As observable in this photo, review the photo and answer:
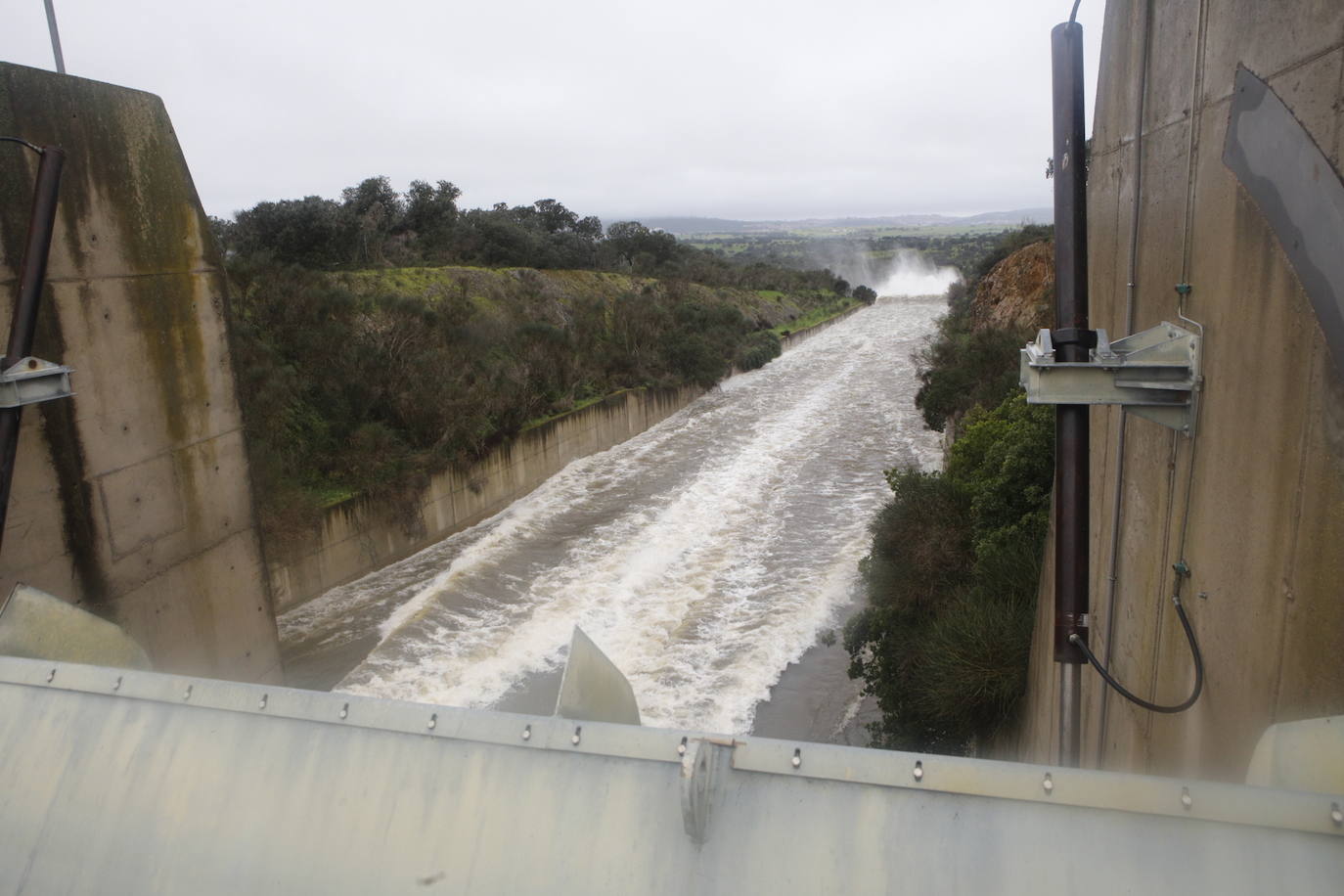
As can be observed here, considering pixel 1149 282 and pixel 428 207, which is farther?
pixel 428 207

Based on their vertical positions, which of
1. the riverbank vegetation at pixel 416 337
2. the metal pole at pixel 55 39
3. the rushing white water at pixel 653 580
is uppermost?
the metal pole at pixel 55 39

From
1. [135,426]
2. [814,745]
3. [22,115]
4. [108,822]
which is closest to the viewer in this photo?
[814,745]

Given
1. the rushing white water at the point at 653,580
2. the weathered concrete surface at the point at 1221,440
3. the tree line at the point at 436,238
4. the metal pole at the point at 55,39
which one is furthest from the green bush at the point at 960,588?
the tree line at the point at 436,238

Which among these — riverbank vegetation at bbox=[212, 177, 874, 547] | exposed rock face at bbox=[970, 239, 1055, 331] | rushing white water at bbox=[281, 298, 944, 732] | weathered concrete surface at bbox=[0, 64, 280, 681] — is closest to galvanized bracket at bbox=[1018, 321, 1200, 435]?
weathered concrete surface at bbox=[0, 64, 280, 681]

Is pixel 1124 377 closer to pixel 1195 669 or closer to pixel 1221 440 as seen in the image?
pixel 1221 440

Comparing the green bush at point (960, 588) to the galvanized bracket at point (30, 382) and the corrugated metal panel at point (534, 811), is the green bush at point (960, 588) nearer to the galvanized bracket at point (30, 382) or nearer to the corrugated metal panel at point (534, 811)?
the corrugated metal panel at point (534, 811)

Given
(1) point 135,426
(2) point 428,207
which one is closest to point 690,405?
(2) point 428,207

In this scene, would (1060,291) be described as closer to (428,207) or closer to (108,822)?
(108,822)
